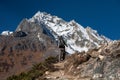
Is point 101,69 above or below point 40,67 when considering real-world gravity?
below

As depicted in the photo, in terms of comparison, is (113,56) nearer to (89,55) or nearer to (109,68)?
(109,68)

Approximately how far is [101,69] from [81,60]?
4.54m

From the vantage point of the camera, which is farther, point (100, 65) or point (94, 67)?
point (94, 67)

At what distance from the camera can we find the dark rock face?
2658 cm

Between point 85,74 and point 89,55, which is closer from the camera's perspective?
point 85,74

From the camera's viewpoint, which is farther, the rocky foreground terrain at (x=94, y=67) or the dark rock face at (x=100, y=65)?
the rocky foreground terrain at (x=94, y=67)

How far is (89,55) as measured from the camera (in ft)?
108

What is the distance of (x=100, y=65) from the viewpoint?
28078mm

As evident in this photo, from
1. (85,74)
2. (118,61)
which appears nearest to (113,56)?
(118,61)

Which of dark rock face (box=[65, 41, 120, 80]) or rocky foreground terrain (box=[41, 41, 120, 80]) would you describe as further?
rocky foreground terrain (box=[41, 41, 120, 80])

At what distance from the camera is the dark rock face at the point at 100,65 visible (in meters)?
26.6

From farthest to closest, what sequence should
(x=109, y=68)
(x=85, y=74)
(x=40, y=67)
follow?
1. (x=40, y=67)
2. (x=85, y=74)
3. (x=109, y=68)

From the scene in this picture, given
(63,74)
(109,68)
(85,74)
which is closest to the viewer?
(109,68)

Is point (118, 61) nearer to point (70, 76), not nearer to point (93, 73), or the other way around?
point (93, 73)
